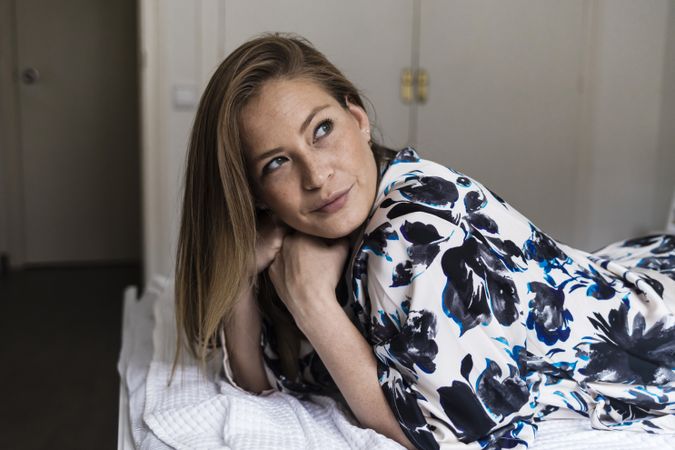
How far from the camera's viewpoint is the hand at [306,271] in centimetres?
107

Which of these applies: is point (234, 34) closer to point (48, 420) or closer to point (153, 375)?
point (48, 420)

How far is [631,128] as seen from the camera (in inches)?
145

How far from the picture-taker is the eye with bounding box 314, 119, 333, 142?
1086 mm

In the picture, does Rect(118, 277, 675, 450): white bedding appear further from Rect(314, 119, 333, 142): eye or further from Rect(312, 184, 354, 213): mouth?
Rect(314, 119, 333, 142): eye

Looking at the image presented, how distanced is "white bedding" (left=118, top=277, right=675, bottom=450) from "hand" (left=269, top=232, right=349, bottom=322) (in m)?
0.16

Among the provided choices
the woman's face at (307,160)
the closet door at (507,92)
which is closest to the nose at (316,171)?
the woman's face at (307,160)

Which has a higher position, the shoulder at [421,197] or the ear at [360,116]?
the ear at [360,116]

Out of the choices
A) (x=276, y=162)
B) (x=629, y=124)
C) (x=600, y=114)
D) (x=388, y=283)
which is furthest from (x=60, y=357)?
(x=629, y=124)

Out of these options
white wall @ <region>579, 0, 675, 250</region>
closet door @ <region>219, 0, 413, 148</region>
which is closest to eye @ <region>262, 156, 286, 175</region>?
closet door @ <region>219, 0, 413, 148</region>

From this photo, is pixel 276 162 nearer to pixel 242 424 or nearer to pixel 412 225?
pixel 412 225

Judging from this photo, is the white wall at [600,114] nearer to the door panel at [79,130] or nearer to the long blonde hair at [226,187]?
the door panel at [79,130]

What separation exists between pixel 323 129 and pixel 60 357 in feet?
7.33

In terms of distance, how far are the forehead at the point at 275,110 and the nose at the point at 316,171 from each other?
51 millimetres

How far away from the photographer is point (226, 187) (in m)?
1.10
